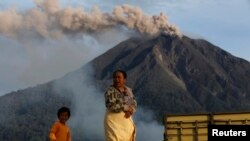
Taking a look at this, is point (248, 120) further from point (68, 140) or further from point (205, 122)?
Result: point (68, 140)

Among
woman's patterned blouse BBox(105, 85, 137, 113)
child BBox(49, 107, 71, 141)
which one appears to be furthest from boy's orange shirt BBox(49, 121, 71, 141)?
woman's patterned blouse BBox(105, 85, 137, 113)

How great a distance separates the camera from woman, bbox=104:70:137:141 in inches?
478

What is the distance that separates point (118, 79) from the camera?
12.1 meters

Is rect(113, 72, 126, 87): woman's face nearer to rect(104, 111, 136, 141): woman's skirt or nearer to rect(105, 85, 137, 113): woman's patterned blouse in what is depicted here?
rect(105, 85, 137, 113): woman's patterned blouse

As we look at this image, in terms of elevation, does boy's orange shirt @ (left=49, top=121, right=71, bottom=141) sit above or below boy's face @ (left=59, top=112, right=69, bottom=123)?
below

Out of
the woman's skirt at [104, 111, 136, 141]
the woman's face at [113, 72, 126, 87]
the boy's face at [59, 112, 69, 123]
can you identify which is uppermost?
the woman's face at [113, 72, 126, 87]

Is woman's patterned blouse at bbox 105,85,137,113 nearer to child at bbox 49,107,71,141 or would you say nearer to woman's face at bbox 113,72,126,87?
woman's face at bbox 113,72,126,87

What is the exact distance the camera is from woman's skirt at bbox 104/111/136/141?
12133 millimetres

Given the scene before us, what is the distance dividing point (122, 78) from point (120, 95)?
32 cm

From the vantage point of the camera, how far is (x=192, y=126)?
20.6m

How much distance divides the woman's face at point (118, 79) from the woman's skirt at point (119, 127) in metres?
0.53

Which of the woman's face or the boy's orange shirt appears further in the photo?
the boy's orange shirt

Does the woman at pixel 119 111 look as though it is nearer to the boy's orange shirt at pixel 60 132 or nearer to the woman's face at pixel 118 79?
the woman's face at pixel 118 79

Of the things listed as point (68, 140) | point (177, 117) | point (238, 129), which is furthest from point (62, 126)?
point (177, 117)
